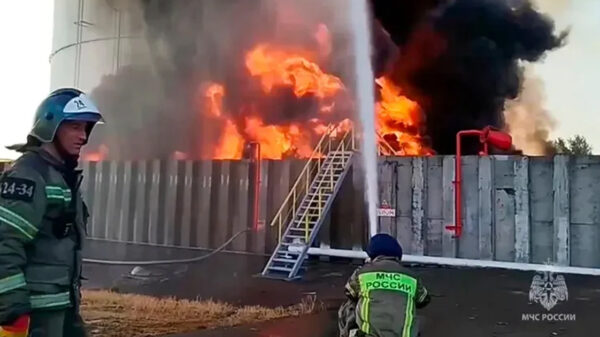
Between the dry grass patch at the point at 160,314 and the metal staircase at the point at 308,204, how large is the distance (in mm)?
2334

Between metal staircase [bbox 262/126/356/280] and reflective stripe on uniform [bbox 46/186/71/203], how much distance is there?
7.72 meters

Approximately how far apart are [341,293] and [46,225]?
6857 millimetres

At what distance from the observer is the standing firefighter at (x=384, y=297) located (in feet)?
9.90

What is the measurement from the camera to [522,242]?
32.7 feet

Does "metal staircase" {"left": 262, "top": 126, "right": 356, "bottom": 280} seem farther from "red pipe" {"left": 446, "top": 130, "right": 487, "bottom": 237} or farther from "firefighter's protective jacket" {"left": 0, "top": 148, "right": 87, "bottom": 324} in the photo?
"firefighter's protective jacket" {"left": 0, "top": 148, "right": 87, "bottom": 324}

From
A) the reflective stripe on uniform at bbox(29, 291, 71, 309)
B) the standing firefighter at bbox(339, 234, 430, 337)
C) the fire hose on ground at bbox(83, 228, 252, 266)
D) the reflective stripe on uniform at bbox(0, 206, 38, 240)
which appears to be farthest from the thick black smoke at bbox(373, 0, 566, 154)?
the reflective stripe on uniform at bbox(0, 206, 38, 240)

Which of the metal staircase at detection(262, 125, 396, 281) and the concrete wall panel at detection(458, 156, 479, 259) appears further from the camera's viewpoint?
the metal staircase at detection(262, 125, 396, 281)

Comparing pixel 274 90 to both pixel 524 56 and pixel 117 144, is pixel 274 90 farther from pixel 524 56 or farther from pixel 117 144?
pixel 524 56

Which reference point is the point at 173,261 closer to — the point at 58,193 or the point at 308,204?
the point at 308,204

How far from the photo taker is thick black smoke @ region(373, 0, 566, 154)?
17.5 meters

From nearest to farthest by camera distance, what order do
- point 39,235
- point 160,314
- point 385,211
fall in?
point 39,235, point 160,314, point 385,211

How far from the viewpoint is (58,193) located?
2.52m

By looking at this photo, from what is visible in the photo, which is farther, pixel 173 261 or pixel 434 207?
pixel 173 261

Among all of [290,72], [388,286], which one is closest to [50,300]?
[388,286]
